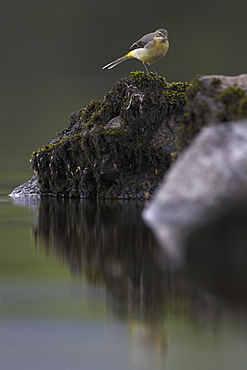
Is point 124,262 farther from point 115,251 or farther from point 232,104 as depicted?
point 232,104

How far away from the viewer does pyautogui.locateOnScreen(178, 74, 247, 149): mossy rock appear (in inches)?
212

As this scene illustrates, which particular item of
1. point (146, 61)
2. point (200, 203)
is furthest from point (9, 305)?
point (146, 61)

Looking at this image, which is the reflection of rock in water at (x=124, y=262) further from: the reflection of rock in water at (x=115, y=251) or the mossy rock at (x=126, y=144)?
the mossy rock at (x=126, y=144)

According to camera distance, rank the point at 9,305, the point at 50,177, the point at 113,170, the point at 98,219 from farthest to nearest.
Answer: the point at 50,177, the point at 113,170, the point at 98,219, the point at 9,305

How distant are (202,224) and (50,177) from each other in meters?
7.70

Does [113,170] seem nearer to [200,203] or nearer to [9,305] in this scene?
[200,203]

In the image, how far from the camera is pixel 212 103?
5473mm

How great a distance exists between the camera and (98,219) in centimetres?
753

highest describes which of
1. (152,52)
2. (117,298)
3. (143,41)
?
Answer: (143,41)

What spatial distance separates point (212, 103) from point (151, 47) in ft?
18.5

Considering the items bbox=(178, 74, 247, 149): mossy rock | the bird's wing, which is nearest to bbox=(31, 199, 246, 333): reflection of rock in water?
bbox=(178, 74, 247, 149): mossy rock

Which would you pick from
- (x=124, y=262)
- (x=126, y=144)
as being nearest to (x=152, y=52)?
(x=126, y=144)

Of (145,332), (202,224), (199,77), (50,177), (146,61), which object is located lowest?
(145,332)

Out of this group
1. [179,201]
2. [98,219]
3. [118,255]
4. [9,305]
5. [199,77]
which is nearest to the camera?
[9,305]
